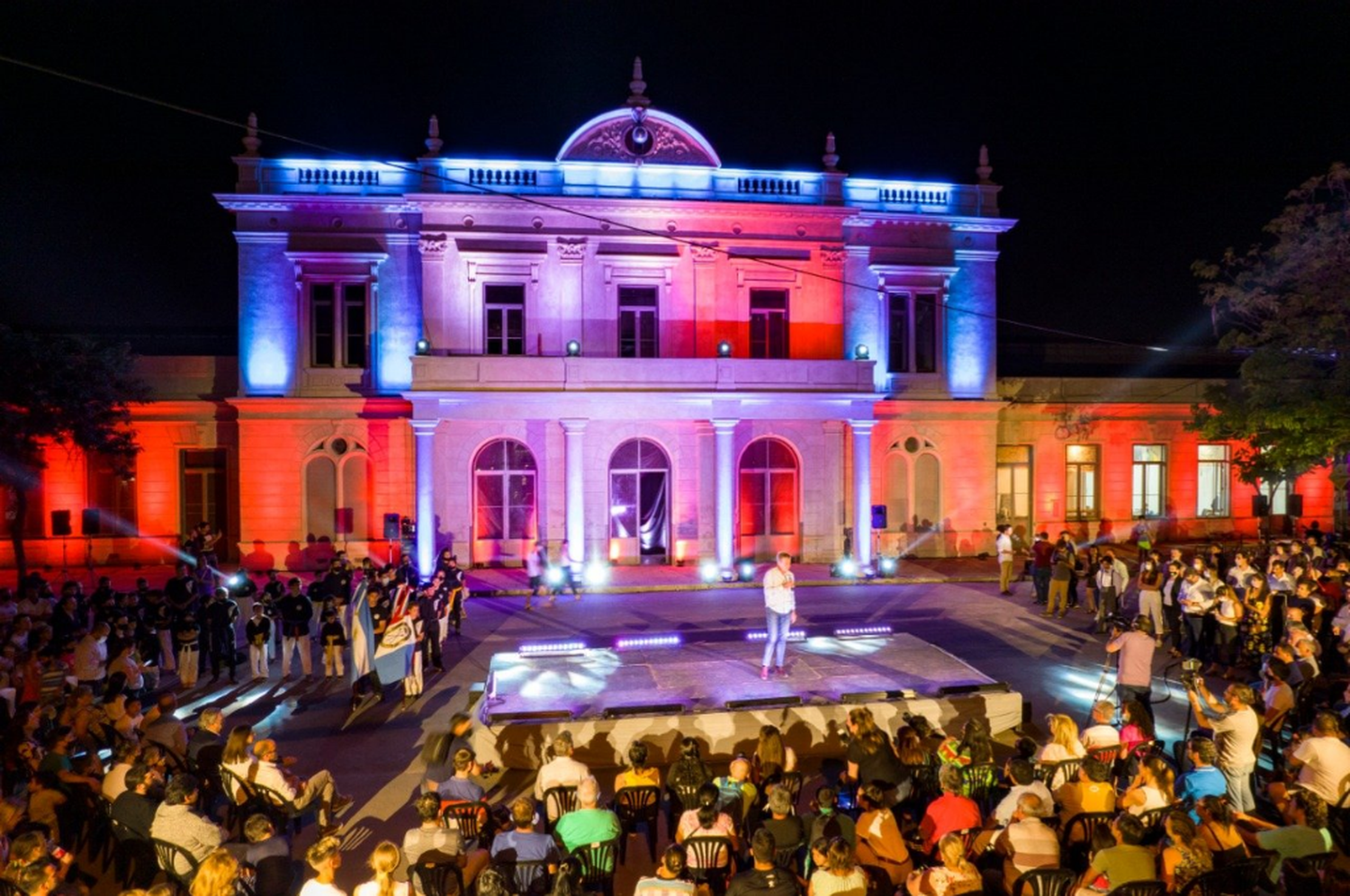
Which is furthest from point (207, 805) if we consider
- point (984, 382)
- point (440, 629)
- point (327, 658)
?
point (984, 382)

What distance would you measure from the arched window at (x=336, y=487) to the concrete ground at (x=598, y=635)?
4344 millimetres

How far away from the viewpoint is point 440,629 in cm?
1429

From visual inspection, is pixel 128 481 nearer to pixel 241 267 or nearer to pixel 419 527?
pixel 241 267

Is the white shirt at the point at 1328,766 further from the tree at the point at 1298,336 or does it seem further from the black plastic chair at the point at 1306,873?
the tree at the point at 1298,336

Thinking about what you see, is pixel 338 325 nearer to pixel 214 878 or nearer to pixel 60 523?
pixel 60 523

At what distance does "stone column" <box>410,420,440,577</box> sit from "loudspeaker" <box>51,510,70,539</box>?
10.1 metres

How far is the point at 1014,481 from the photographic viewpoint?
2712 cm

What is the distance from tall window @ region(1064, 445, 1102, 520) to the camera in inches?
1073

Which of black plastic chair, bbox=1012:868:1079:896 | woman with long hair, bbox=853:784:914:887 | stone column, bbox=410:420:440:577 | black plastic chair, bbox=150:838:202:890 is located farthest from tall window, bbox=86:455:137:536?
black plastic chair, bbox=1012:868:1079:896

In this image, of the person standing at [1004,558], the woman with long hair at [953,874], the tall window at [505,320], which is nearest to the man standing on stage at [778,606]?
the woman with long hair at [953,874]

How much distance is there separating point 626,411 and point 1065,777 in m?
16.4

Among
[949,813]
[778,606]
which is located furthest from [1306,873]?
[778,606]

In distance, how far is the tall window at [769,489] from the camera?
24.7 meters

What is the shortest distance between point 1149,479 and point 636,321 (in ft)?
58.6
